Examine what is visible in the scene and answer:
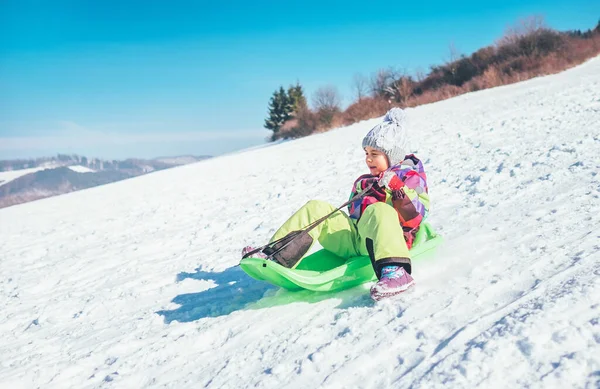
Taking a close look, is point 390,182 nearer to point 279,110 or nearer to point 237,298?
point 237,298

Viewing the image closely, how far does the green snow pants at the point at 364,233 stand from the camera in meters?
2.12

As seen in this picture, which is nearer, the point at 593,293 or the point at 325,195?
the point at 593,293

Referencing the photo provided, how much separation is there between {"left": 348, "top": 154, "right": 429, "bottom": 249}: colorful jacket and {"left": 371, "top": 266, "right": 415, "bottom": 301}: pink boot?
42 cm

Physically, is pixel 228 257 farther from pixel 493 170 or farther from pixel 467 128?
pixel 467 128

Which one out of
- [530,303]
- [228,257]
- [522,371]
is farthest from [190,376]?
[228,257]

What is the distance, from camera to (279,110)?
40812 millimetres

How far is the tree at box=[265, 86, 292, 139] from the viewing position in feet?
132

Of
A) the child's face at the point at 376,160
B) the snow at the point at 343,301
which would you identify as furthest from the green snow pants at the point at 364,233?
the child's face at the point at 376,160

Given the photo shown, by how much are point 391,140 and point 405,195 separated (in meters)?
0.47

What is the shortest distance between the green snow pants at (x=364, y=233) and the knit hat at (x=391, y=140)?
19.8 inches

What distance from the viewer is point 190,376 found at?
1.89 meters

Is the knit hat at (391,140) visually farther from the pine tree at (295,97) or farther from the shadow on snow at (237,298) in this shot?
the pine tree at (295,97)

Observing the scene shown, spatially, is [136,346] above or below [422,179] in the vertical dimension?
below

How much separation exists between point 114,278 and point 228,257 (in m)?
1.12
